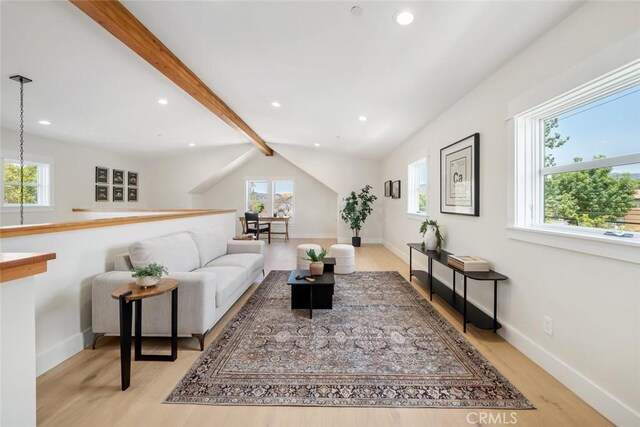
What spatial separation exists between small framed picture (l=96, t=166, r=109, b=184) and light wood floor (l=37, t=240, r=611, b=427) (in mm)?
5657

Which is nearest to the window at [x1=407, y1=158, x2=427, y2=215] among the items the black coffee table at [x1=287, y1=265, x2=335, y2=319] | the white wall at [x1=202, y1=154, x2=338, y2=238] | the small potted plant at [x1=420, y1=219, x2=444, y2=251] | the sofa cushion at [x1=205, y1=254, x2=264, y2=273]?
the small potted plant at [x1=420, y1=219, x2=444, y2=251]

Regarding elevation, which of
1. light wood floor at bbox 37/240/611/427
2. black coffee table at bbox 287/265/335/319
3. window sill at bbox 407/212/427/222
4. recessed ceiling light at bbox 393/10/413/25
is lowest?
light wood floor at bbox 37/240/611/427

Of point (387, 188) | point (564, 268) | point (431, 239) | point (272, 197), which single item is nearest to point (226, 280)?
point (431, 239)

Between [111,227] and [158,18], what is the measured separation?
1785 mm

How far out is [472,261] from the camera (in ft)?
7.89

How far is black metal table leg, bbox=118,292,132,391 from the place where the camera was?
1.62m

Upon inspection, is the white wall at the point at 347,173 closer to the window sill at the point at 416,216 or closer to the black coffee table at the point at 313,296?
the window sill at the point at 416,216

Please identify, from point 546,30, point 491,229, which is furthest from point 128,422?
point 546,30

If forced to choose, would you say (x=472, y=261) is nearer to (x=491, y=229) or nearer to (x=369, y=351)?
(x=491, y=229)

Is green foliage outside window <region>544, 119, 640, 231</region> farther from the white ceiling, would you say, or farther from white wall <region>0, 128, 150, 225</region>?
white wall <region>0, 128, 150, 225</region>

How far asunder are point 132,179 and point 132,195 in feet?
1.41

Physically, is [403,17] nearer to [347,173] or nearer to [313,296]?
[313,296]

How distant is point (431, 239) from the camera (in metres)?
3.42

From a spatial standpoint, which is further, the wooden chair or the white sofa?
the wooden chair
